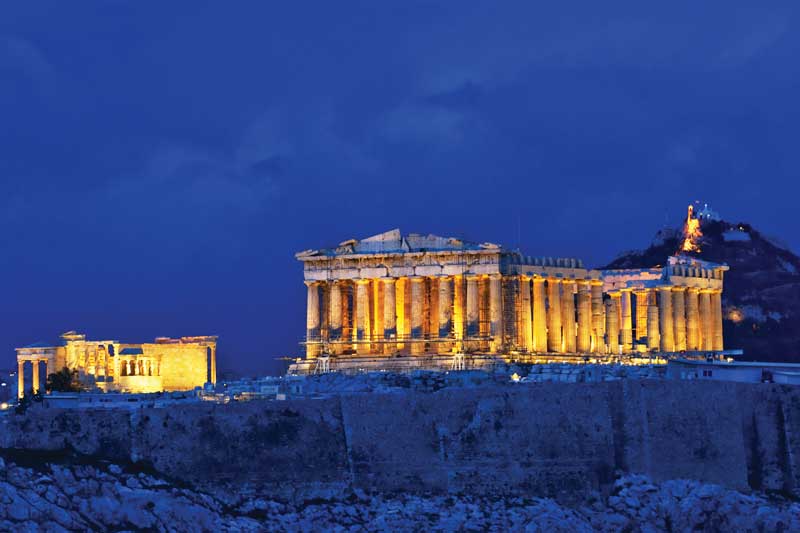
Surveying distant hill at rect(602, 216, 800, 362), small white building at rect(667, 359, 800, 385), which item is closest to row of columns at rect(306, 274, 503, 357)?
small white building at rect(667, 359, 800, 385)

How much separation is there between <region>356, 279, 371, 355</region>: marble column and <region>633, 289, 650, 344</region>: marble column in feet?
57.6

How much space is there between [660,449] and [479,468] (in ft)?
27.2

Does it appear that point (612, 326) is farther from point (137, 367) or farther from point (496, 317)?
point (137, 367)

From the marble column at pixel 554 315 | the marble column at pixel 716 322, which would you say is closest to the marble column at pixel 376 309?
the marble column at pixel 554 315

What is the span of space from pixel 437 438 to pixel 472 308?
23162 mm

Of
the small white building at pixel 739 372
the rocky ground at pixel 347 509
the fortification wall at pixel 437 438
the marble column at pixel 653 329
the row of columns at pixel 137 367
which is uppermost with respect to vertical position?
the marble column at pixel 653 329

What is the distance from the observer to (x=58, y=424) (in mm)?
74188

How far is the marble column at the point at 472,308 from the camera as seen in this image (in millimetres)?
98750

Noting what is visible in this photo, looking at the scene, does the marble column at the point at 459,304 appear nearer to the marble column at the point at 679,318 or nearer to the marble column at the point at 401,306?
the marble column at the point at 401,306

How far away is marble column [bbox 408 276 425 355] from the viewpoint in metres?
99.4

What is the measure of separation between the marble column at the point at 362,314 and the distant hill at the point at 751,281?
31083mm

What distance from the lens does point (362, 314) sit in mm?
101938

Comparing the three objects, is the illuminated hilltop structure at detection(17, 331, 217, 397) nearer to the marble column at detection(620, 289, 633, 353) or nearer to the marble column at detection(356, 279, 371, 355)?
the marble column at detection(356, 279, 371, 355)

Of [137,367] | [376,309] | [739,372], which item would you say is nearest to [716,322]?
[376,309]
